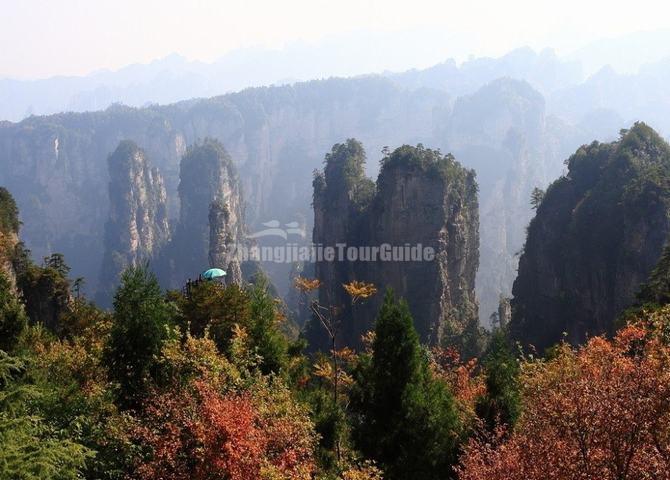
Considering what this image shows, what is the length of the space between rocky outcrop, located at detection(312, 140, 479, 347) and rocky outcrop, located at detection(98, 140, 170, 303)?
73475 millimetres

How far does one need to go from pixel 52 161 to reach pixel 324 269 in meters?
122

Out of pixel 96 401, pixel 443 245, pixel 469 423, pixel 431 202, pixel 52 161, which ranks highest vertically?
pixel 52 161

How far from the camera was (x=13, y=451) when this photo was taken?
8250 millimetres

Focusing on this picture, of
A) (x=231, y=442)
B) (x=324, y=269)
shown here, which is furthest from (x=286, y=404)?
(x=324, y=269)

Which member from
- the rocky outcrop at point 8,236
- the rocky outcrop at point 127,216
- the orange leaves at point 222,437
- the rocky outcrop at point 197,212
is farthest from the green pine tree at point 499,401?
the rocky outcrop at point 127,216

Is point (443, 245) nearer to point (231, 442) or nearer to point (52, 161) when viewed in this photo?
point (231, 442)

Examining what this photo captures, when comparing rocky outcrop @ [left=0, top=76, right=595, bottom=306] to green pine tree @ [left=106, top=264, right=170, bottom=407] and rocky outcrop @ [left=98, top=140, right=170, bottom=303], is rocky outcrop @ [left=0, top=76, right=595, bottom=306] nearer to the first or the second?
rocky outcrop @ [left=98, top=140, right=170, bottom=303]

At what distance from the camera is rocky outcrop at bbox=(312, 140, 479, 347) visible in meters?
53.1

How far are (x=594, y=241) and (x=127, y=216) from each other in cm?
10324

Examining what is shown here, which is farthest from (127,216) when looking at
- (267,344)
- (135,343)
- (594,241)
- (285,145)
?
(135,343)

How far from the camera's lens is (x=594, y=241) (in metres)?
44.8

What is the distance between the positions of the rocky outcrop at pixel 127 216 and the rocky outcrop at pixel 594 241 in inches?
3545

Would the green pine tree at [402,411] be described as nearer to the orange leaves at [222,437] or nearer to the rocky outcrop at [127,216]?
the orange leaves at [222,437]

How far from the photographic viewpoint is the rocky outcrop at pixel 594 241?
40312 mm
